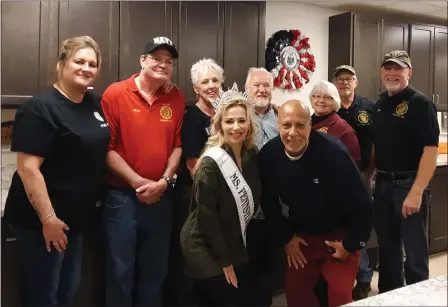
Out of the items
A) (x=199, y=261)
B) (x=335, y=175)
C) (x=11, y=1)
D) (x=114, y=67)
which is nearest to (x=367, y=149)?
(x=335, y=175)

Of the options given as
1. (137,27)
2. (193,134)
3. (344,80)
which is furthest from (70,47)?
(344,80)

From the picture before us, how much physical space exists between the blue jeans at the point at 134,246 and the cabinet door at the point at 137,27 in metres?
0.60

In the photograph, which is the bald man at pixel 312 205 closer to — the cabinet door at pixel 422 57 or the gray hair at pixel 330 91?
the gray hair at pixel 330 91

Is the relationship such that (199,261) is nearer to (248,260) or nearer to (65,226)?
(248,260)

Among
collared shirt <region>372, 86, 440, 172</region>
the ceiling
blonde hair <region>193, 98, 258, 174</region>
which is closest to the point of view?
blonde hair <region>193, 98, 258, 174</region>

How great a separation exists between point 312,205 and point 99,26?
1.05m

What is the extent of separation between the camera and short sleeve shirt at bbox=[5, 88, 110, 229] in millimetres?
1051

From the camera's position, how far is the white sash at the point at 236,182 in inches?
44.4

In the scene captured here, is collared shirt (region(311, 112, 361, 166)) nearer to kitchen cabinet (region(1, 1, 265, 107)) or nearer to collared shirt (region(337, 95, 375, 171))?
collared shirt (region(337, 95, 375, 171))

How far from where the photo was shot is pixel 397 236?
1402 millimetres

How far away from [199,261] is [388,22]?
1.28m

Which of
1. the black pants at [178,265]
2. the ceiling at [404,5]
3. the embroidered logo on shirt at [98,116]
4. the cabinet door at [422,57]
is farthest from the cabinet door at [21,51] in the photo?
the cabinet door at [422,57]

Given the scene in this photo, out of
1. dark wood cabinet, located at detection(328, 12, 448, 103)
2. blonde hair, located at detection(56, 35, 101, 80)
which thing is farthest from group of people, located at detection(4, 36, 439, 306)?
dark wood cabinet, located at detection(328, 12, 448, 103)

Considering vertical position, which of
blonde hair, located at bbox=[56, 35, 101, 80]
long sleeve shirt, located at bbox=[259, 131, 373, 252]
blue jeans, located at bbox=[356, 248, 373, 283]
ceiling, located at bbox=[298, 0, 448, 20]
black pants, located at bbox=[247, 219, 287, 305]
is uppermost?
ceiling, located at bbox=[298, 0, 448, 20]
